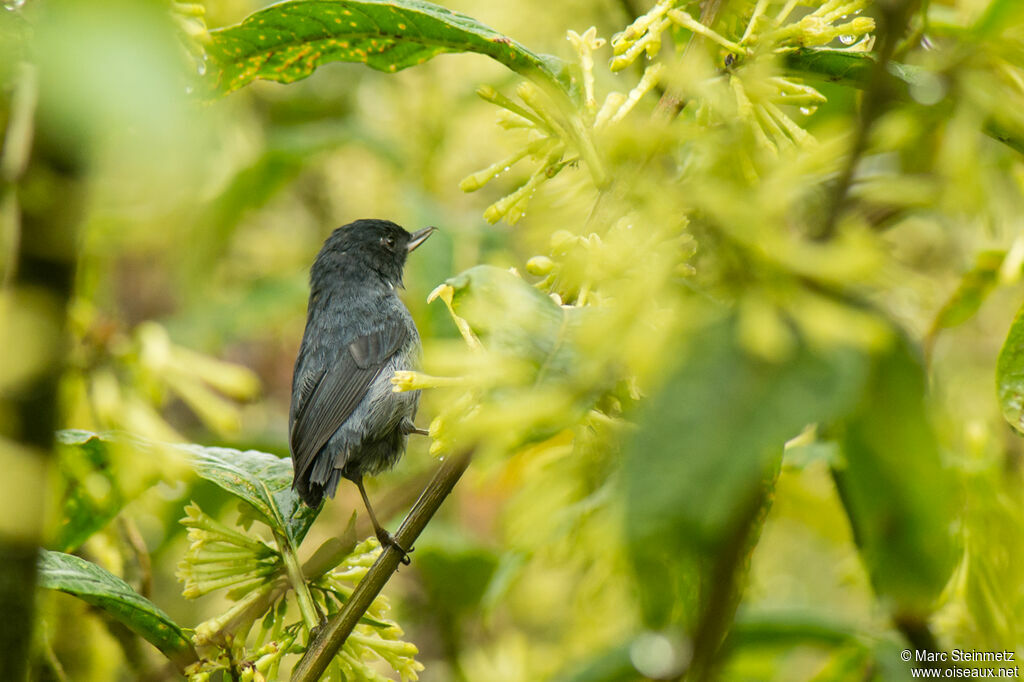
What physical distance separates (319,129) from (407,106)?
722mm

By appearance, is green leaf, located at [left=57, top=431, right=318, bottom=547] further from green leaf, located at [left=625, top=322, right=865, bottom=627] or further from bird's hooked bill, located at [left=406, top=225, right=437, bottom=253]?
bird's hooked bill, located at [left=406, top=225, right=437, bottom=253]

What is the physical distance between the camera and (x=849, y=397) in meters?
0.70

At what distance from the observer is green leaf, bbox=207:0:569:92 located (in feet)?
5.33

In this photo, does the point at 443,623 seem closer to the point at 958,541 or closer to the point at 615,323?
the point at 958,541

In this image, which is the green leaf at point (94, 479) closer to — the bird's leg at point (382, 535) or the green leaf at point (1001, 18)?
the bird's leg at point (382, 535)

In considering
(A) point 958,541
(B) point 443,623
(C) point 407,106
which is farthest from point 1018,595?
(C) point 407,106

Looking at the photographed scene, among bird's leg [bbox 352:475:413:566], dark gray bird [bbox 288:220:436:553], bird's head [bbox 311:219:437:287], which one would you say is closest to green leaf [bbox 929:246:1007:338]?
bird's leg [bbox 352:475:413:566]

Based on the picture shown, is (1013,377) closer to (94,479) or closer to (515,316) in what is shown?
(515,316)

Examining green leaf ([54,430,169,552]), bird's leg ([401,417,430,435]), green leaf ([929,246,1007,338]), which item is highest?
green leaf ([929,246,1007,338])

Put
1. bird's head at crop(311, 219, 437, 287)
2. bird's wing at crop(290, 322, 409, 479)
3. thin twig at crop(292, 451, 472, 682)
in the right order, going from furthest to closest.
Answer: bird's head at crop(311, 219, 437, 287)
bird's wing at crop(290, 322, 409, 479)
thin twig at crop(292, 451, 472, 682)

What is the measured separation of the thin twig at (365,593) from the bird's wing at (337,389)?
183 centimetres

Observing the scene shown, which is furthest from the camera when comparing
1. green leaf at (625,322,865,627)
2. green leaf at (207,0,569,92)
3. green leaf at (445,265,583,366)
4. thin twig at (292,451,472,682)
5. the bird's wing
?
the bird's wing

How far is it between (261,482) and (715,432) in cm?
136

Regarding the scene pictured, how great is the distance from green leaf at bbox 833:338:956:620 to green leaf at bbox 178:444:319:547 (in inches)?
44.5
